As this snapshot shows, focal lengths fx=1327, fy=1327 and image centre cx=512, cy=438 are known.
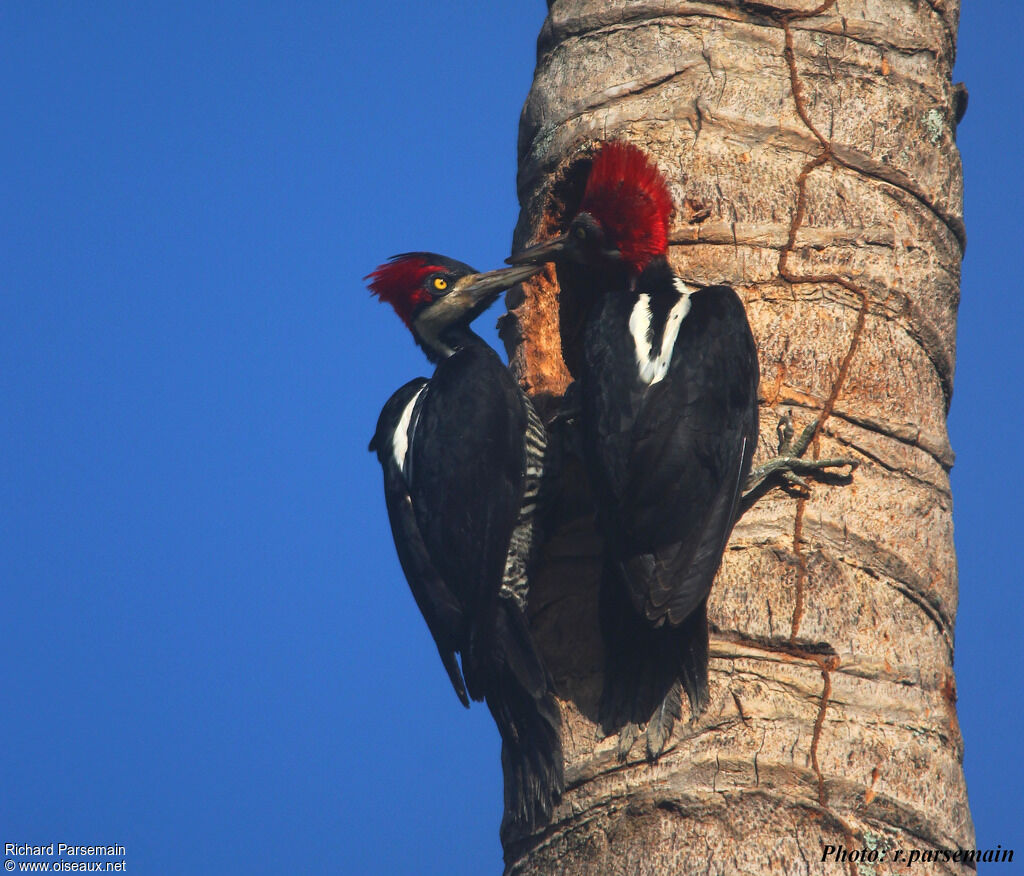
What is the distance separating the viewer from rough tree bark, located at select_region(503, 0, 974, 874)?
2.84 m

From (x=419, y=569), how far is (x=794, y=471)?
1082 millimetres

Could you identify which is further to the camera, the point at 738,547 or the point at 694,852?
the point at 738,547

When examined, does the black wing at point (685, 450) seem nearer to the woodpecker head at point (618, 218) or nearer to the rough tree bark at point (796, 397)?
the rough tree bark at point (796, 397)

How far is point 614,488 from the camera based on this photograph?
3.22 metres

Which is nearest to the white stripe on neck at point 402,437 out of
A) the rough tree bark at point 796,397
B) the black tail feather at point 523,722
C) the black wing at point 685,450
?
the rough tree bark at point 796,397

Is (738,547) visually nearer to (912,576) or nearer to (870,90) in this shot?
(912,576)

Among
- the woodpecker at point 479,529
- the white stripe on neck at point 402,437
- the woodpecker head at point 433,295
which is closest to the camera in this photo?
the woodpecker at point 479,529

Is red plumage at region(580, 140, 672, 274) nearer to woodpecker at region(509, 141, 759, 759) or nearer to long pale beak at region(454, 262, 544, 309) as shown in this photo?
woodpecker at region(509, 141, 759, 759)

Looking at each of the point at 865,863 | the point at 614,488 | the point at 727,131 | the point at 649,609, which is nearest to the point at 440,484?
the point at 614,488

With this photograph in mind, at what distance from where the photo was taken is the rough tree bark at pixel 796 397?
9.32ft

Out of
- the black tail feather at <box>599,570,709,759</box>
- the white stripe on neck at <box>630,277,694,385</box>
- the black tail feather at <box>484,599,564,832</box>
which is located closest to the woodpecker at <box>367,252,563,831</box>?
the black tail feather at <box>484,599,564,832</box>

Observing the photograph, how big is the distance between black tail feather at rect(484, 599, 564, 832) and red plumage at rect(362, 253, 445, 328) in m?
1.40

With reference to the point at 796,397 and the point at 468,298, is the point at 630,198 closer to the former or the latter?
the point at 796,397

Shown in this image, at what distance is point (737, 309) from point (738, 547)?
590mm
